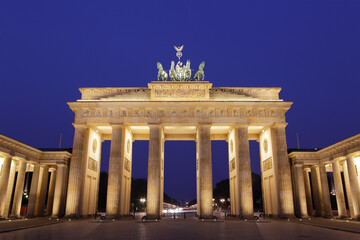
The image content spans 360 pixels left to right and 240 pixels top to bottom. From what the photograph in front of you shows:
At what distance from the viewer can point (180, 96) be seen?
37781 mm

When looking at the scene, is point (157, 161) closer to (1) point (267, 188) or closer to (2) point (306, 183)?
(1) point (267, 188)

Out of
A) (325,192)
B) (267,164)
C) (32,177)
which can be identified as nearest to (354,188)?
(325,192)

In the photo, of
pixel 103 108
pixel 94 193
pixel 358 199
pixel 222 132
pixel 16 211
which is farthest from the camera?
pixel 222 132

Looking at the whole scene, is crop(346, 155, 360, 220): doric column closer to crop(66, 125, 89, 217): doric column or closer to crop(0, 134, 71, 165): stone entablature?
crop(66, 125, 89, 217): doric column

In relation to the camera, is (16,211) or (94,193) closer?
(16,211)

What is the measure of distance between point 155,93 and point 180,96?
11.2ft

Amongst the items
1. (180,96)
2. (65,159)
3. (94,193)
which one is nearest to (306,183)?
(180,96)

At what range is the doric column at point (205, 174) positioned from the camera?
1304 inches

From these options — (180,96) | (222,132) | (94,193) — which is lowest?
(94,193)

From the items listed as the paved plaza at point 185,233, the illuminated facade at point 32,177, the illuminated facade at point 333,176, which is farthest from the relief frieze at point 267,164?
the illuminated facade at point 32,177

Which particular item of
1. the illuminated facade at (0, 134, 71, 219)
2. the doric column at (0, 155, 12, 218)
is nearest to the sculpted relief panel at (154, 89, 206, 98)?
the illuminated facade at (0, 134, 71, 219)

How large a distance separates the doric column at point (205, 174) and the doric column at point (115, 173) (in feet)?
33.1

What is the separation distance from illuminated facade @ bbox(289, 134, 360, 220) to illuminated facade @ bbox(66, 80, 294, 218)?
3309mm

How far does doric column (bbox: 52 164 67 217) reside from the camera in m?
34.7
